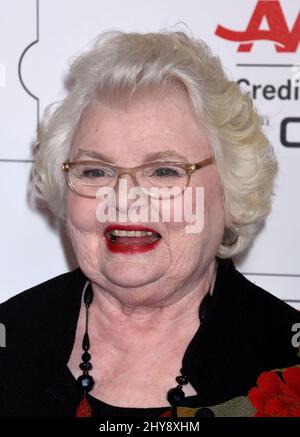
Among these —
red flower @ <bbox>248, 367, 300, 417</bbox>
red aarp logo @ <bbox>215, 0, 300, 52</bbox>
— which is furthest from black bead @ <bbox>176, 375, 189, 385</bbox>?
red aarp logo @ <bbox>215, 0, 300, 52</bbox>

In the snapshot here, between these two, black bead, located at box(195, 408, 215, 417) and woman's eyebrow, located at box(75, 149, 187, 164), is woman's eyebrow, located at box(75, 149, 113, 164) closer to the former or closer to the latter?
woman's eyebrow, located at box(75, 149, 187, 164)

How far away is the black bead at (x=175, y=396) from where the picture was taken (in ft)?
4.98

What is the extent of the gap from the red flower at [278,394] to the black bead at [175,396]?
0.14 meters

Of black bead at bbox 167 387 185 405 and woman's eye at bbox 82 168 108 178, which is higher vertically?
woman's eye at bbox 82 168 108 178

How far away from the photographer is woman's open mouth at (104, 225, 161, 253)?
1.52 m

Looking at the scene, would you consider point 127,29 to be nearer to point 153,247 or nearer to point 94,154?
point 94,154

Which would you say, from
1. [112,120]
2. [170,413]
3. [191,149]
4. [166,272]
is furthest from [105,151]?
[170,413]

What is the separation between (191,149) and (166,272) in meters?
0.27

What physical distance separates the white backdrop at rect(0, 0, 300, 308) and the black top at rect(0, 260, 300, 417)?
313mm

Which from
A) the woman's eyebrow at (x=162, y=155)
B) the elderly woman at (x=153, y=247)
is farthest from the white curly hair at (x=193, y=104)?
the woman's eyebrow at (x=162, y=155)

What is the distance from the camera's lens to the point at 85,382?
1570mm

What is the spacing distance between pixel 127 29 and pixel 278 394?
40.5 inches
